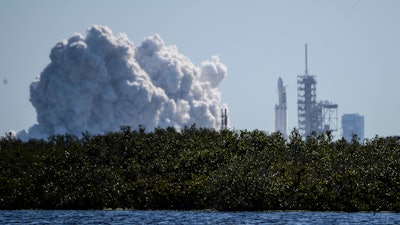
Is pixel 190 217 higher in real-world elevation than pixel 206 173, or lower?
lower

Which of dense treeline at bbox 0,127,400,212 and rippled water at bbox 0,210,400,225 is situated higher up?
dense treeline at bbox 0,127,400,212

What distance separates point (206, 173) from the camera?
99938 mm

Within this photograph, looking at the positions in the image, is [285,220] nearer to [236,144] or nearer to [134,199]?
[134,199]

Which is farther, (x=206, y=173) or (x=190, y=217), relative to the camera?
(x=206, y=173)

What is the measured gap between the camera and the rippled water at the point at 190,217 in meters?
73.0

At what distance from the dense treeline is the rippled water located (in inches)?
204

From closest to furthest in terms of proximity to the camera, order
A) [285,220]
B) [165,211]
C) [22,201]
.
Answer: [285,220] < [165,211] < [22,201]

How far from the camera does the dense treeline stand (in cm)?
9075

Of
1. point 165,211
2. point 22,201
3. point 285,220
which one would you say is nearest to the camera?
point 285,220

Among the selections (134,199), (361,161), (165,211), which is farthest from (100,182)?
(361,161)

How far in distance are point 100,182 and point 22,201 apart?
831 cm

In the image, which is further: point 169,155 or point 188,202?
point 169,155

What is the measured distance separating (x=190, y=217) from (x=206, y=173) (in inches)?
841

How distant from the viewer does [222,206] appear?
90.6 metres
